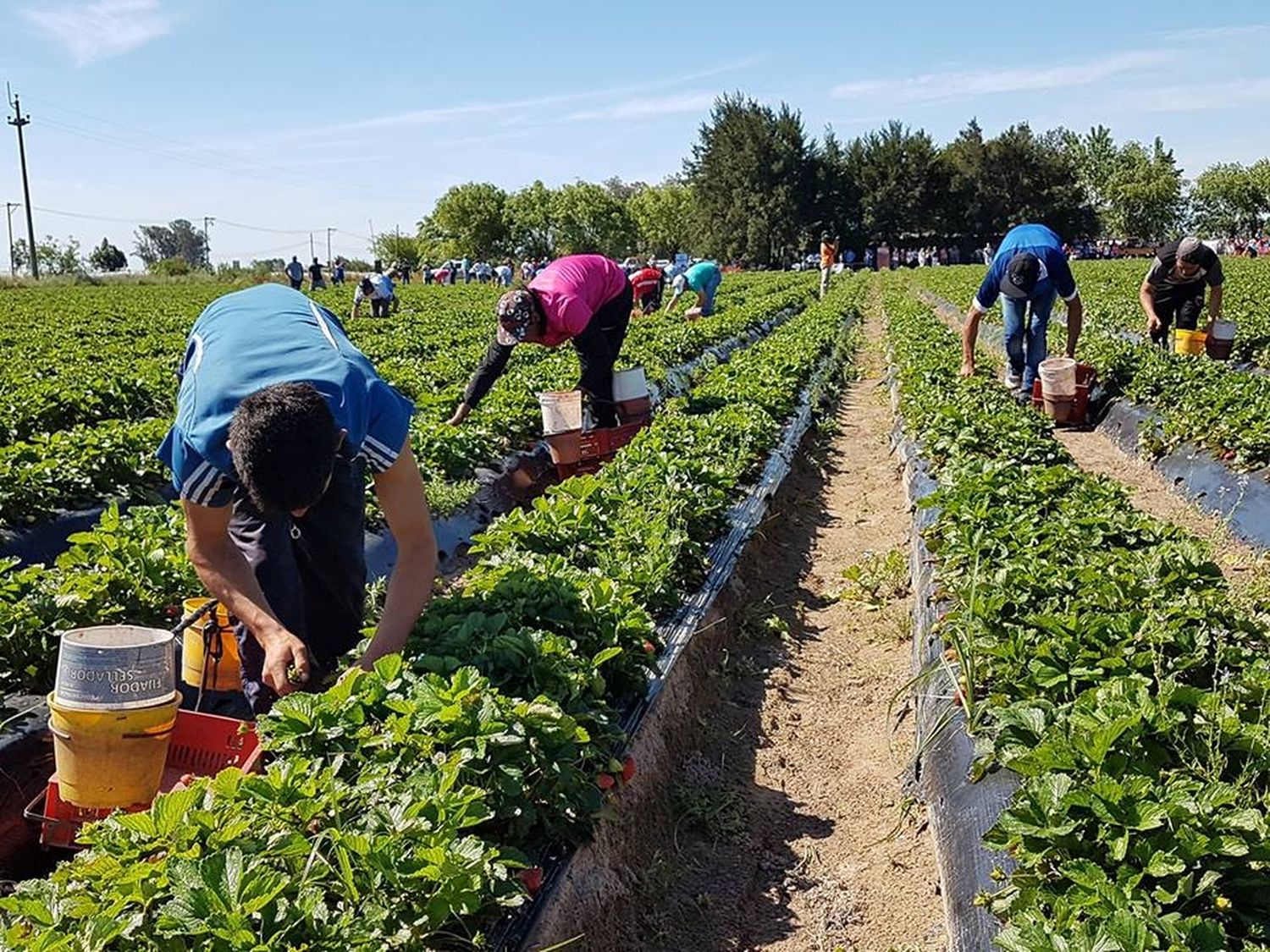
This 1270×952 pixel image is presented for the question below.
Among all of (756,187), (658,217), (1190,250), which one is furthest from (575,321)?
(658,217)

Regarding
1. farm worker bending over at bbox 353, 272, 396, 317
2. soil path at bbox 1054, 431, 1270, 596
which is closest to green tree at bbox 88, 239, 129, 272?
farm worker bending over at bbox 353, 272, 396, 317

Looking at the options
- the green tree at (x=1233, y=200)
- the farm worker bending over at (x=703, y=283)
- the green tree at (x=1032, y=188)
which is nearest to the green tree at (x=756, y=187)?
the green tree at (x=1032, y=188)

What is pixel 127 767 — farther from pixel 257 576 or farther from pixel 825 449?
pixel 825 449

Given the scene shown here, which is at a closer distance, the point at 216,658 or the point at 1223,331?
the point at 216,658

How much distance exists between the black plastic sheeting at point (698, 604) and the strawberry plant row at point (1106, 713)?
3.76 feet

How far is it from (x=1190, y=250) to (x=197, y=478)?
10033 millimetres

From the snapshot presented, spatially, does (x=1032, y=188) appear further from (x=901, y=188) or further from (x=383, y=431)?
(x=383, y=431)

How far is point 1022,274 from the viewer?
9.66 metres

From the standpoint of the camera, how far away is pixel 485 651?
3.42 m

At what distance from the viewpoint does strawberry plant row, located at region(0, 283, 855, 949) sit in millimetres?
2262

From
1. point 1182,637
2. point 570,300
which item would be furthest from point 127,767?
point 570,300

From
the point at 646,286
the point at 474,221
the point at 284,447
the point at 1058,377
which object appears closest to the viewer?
the point at 284,447

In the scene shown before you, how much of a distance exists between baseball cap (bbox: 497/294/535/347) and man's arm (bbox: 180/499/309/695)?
3768mm

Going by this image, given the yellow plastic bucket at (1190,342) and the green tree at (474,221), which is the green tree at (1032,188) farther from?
the yellow plastic bucket at (1190,342)
